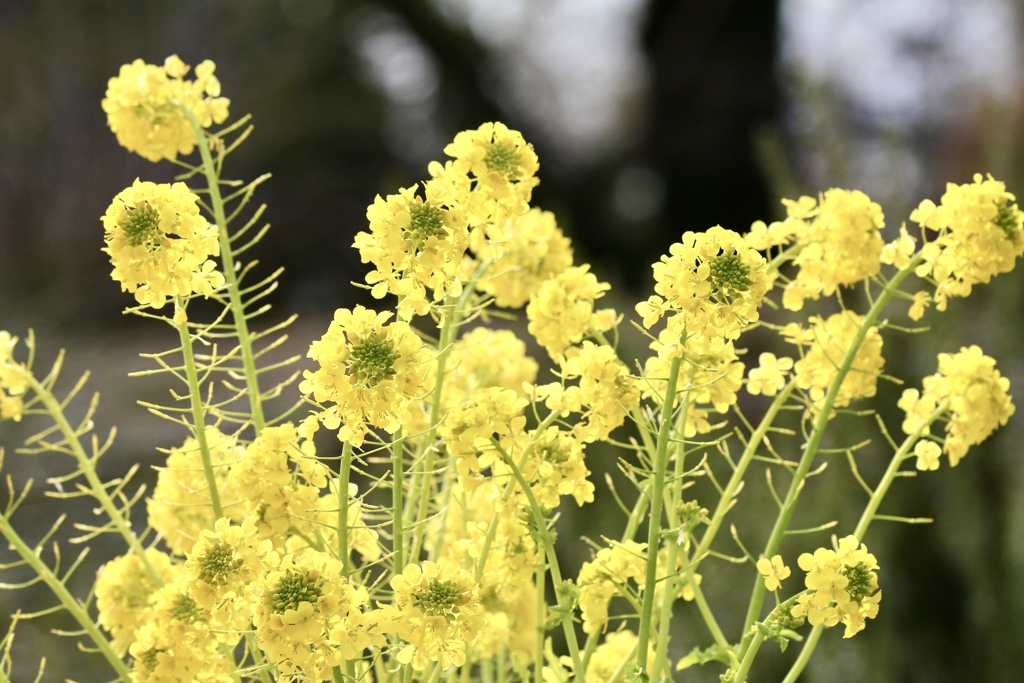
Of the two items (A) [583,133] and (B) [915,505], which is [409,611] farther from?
(A) [583,133]

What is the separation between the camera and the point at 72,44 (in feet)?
9.95

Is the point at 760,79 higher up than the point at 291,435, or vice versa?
the point at 760,79

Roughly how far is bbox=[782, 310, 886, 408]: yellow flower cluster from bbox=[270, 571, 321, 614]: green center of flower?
12.7 inches

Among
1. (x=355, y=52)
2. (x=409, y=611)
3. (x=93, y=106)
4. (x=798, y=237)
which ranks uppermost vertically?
(x=355, y=52)

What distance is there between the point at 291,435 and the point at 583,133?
2940 millimetres

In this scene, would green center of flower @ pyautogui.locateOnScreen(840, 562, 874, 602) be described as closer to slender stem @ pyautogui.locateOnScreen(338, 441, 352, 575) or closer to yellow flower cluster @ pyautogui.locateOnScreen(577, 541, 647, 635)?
yellow flower cluster @ pyautogui.locateOnScreen(577, 541, 647, 635)

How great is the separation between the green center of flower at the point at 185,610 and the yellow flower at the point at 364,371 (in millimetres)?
149

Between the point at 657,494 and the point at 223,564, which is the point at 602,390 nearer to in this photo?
the point at 657,494

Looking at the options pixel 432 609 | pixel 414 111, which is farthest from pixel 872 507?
pixel 414 111

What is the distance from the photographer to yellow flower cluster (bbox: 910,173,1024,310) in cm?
53

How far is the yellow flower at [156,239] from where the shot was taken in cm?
47

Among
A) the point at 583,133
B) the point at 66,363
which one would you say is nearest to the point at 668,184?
the point at 583,133

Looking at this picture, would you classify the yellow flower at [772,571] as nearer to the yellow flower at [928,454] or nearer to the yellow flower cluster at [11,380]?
the yellow flower at [928,454]

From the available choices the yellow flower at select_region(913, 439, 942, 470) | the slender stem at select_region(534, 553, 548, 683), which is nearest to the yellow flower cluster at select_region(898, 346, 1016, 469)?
the yellow flower at select_region(913, 439, 942, 470)
